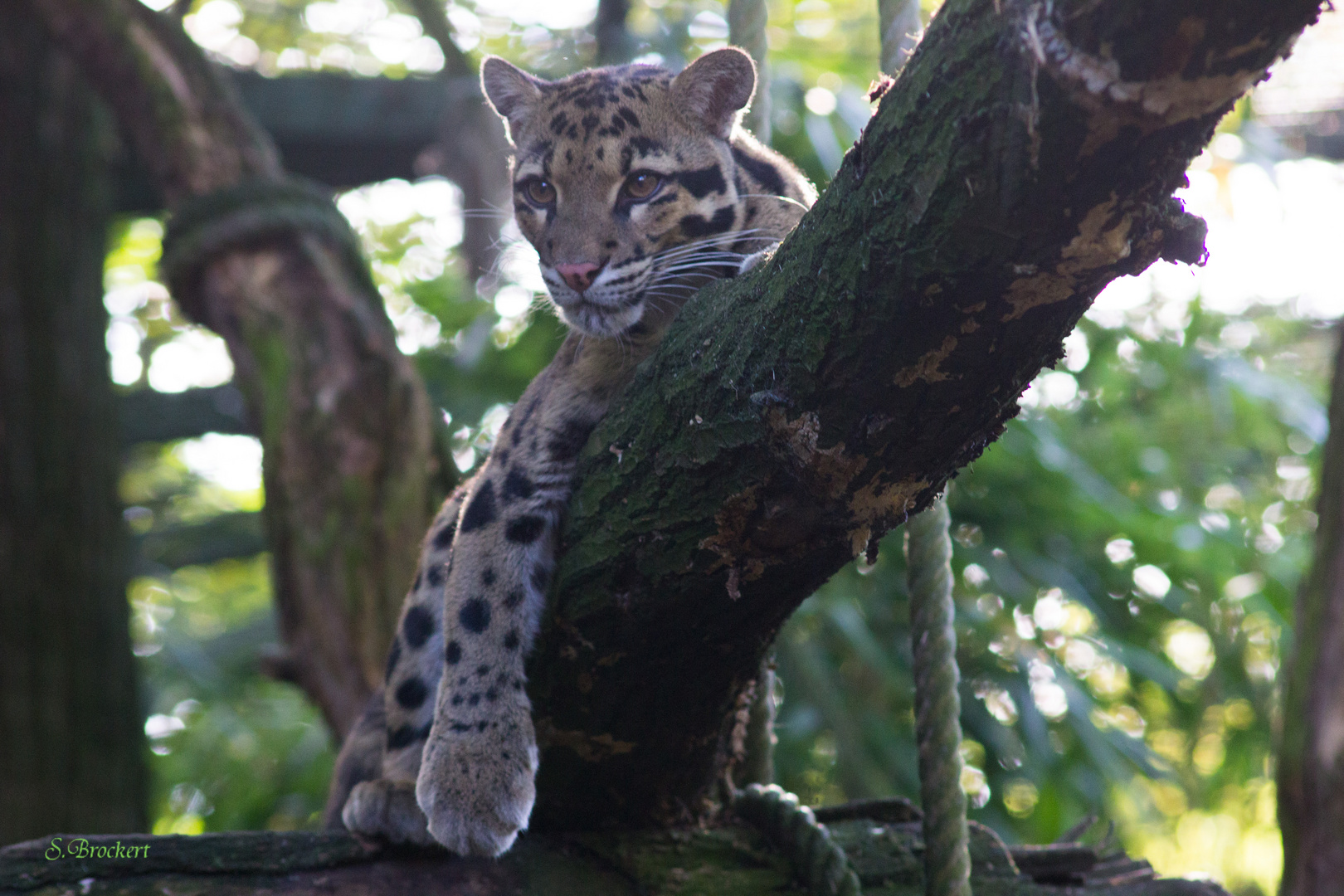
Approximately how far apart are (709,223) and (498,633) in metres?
1.27

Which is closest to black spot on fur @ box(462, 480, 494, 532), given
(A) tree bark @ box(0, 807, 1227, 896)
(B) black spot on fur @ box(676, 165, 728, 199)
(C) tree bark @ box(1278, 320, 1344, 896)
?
(A) tree bark @ box(0, 807, 1227, 896)

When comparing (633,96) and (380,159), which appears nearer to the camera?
(633,96)

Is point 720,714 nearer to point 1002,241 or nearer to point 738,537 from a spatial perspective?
point 738,537

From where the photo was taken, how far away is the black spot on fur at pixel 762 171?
3283 millimetres

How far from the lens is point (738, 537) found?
76.5 inches

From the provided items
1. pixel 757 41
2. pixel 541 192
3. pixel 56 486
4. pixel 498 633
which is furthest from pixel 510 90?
pixel 56 486

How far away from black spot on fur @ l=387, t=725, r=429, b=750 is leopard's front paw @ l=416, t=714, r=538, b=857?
516 millimetres

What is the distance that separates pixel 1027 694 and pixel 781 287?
408 centimetres

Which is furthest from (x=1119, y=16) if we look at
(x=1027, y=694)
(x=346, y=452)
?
(x=1027, y=694)

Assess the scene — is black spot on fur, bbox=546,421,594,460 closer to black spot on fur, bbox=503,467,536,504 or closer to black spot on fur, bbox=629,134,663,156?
black spot on fur, bbox=503,467,536,504

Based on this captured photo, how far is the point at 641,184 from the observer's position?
10.2ft

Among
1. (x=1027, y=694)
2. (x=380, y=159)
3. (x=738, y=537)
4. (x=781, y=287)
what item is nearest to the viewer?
(x=781, y=287)

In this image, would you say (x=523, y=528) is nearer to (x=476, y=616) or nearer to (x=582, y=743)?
(x=476, y=616)

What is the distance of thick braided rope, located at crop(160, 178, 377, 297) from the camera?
500 cm
